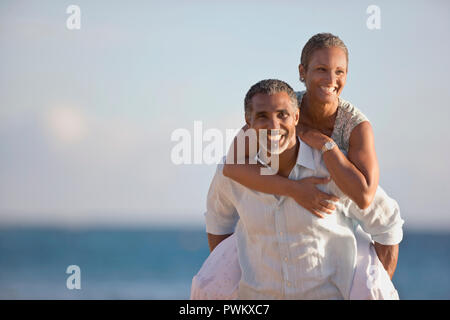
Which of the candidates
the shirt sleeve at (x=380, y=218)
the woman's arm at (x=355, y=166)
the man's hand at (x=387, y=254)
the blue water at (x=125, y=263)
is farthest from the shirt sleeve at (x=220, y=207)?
the blue water at (x=125, y=263)

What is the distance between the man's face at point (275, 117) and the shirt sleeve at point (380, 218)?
0.50 metres

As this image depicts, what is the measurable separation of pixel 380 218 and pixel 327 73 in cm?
94

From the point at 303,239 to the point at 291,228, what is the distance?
0.09 meters

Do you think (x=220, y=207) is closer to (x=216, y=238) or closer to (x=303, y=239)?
(x=216, y=238)

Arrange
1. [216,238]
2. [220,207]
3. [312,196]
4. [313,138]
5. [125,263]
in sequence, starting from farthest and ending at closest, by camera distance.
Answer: [125,263] → [216,238] → [220,207] → [313,138] → [312,196]

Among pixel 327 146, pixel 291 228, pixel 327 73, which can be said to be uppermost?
pixel 327 73

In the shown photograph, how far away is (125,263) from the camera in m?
25.2

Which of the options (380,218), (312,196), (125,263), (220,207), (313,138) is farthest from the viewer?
(125,263)

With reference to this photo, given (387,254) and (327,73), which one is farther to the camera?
(327,73)

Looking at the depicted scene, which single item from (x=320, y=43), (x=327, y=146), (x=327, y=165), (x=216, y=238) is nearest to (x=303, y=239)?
(x=327, y=165)

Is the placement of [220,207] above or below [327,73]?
below
